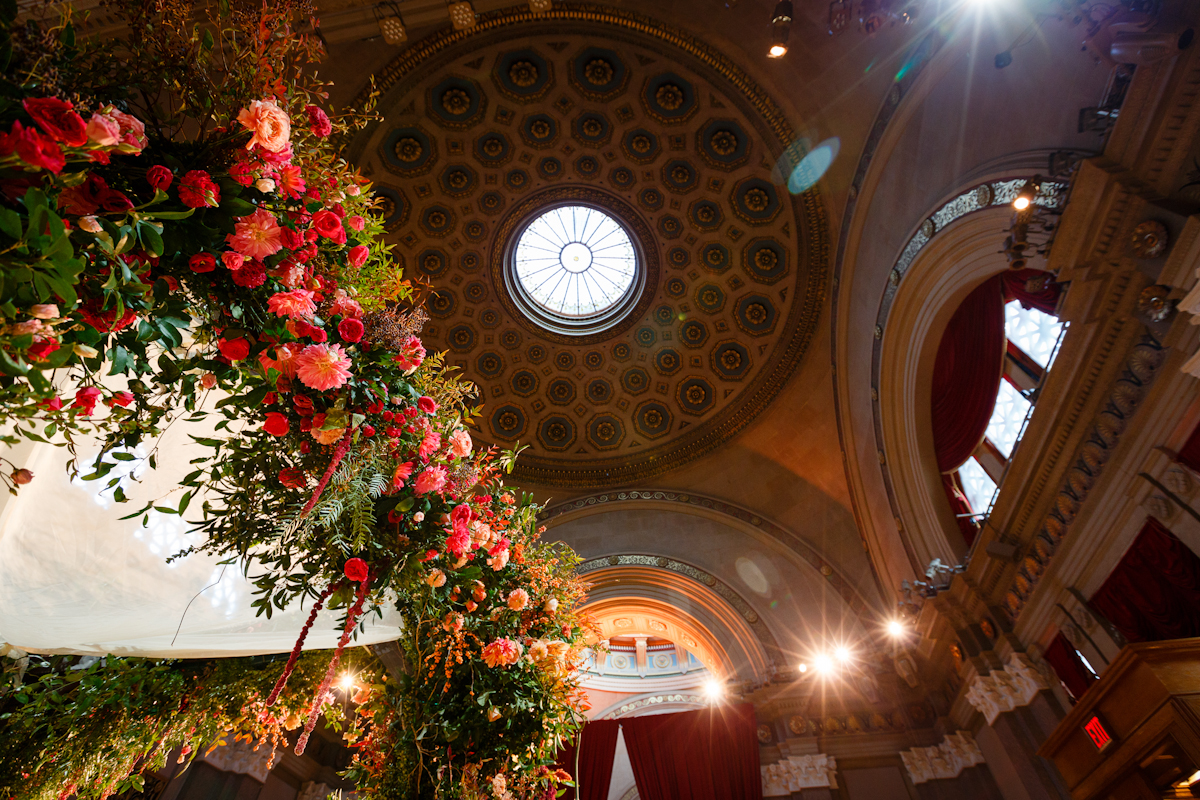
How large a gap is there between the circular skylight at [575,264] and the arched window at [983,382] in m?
7.29

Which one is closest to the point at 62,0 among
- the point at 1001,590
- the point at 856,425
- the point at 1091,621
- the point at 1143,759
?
the point at 1143,759

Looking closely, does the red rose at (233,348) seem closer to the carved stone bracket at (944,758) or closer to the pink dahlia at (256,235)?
the pink dahlia at (256,235)

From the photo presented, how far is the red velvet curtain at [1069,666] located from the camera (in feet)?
15.8

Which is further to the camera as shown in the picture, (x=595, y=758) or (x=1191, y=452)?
(x=595, y=758)

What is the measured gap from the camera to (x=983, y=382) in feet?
19.8

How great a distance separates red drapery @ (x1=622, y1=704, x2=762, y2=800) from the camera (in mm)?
→ 7719

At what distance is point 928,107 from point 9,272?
7.58 metres

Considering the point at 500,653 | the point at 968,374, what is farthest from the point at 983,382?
the point at 500,653

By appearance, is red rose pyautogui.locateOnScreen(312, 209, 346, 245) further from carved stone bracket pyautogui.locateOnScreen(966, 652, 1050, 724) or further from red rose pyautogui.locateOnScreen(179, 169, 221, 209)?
carved stone bracket pyautogui.locateOnScreen(966, 652, 1050, 724)

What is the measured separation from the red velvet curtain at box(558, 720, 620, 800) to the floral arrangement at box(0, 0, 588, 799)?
253 inches

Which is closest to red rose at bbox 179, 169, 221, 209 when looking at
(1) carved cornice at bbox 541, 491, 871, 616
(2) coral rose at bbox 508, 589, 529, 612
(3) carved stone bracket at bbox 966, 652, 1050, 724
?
(2) coral rose at bbox 508, 589, 529, 612

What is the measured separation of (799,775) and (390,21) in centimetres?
1084

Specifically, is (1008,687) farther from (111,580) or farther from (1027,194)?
(111,580)

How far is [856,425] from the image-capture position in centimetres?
903
